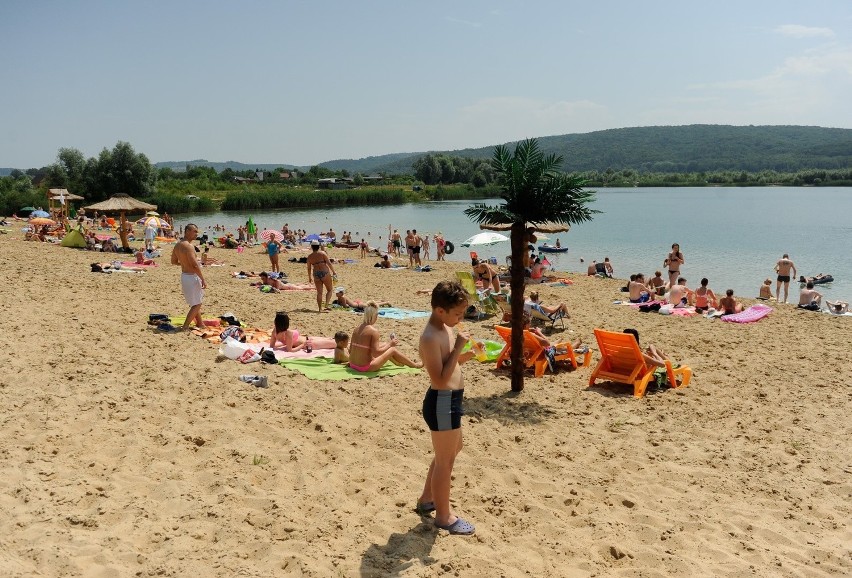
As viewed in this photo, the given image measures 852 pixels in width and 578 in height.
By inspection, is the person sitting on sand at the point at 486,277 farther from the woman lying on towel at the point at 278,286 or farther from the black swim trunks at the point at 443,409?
the black swim trunks at the point at 443,409

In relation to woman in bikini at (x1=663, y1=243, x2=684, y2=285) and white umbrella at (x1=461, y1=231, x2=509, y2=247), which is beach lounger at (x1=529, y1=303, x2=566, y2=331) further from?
white umbrella at (x1=461, y1=231, x2=509, y2=247)

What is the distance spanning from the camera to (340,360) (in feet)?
23.0

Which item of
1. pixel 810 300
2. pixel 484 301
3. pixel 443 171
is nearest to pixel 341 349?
pixel 484 301

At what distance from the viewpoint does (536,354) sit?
7.21 m

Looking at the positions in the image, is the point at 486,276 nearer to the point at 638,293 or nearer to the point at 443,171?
the point at 638,293

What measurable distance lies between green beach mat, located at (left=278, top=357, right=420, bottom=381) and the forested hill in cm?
14082

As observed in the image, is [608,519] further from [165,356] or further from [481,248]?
[481,248]

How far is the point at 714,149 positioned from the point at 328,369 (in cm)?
18418

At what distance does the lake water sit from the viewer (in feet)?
74.1

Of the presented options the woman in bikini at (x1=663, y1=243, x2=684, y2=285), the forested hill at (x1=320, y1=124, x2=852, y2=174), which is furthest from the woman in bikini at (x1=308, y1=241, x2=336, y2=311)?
the forested hill at (x1=320, y1=124, x2=852, y2=174)

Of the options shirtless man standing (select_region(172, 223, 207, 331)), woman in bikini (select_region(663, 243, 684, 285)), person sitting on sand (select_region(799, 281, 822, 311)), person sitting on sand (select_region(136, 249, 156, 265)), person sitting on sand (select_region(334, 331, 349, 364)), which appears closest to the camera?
person sitting on sand (select_region(334, 331, 349, 364))

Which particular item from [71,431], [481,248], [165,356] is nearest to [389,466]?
[71,431]

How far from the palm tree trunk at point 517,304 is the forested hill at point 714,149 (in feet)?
461

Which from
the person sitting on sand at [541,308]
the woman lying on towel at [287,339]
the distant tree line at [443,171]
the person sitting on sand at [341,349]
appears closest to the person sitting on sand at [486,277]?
the person sitting on sand at [541,308]
